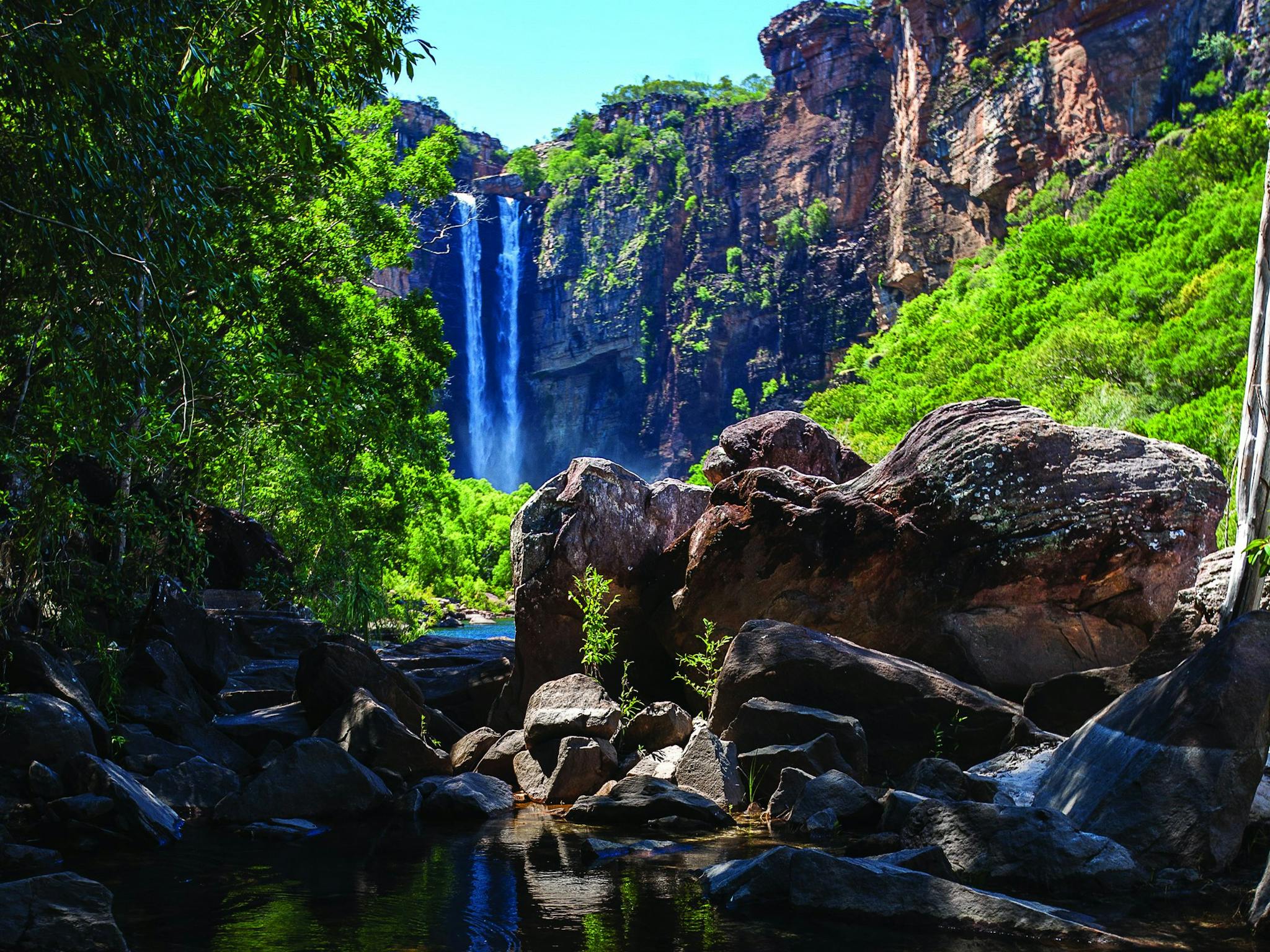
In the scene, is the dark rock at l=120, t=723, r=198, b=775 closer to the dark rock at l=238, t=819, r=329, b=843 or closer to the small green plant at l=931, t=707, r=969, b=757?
the dark rock at l=238, t=819, r=329, b=843

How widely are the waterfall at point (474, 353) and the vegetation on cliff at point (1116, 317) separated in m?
36.6

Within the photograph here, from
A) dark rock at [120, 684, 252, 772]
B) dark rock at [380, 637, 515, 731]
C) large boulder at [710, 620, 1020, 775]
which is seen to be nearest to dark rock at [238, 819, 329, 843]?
dark rock at [120, 684, 252, 772]

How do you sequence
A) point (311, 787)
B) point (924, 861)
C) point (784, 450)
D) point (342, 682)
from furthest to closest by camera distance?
1. point (784, 450)
2. point (342, 682)
3. point (311, 787)
4. point (924, 861)

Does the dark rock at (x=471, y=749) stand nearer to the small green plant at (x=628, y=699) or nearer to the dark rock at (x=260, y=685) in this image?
the small green plant at (x=628, y=699)

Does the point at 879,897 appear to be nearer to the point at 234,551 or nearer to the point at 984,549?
the point at 984,549

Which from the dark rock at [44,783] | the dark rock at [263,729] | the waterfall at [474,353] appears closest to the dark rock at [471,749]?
the dark rock at [263,729]

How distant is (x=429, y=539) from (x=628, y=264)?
6257 centimetres

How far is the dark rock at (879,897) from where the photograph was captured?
5.77 meters

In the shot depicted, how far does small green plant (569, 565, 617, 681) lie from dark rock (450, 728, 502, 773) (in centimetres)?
147

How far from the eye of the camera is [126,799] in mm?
8633

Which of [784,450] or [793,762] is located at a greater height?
[784,450]

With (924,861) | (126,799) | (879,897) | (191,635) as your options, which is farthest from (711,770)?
(191,635)

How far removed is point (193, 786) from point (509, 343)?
3339 inches

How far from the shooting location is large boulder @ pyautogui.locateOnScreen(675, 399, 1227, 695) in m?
11.7
